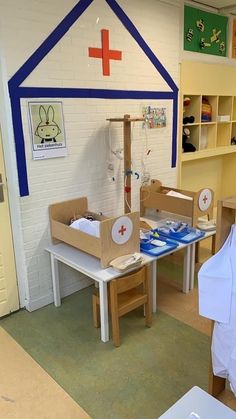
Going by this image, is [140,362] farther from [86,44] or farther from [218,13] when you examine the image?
[218,13]

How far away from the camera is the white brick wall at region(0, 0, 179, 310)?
2.38 meters

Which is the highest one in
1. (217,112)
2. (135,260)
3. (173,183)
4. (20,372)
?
(217,112)

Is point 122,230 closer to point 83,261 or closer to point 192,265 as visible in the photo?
point 83,261

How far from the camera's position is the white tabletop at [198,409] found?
1212 mm

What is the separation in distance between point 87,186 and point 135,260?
92 cm

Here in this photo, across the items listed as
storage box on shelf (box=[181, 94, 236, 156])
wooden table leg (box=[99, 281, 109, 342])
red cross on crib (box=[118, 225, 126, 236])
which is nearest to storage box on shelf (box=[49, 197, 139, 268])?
red cross on crib (box=[118, 225, 126, 236])

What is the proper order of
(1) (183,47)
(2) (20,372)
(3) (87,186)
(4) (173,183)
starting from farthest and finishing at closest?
(4) (173,183) → (1) (183,47) → (3) (87,186) → (2) (20,372)

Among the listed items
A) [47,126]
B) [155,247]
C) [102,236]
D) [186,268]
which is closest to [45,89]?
[47,126]

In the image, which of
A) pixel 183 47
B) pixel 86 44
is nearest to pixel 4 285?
pixel 86 44

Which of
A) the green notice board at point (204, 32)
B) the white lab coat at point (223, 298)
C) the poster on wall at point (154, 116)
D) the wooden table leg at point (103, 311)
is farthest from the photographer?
the green notice board at point (204, 32)

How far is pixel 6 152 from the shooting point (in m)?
2.43

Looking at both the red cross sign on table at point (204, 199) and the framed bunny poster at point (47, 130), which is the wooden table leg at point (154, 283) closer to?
the red cross sign on table at point (204, 199)

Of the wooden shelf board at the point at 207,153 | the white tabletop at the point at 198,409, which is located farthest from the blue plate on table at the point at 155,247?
the wooden shelf board at the point at 207,153

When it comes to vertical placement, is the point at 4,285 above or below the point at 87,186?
below
